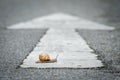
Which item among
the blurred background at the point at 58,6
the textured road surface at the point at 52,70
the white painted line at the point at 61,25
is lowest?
the textured road surface at the point at 52,70

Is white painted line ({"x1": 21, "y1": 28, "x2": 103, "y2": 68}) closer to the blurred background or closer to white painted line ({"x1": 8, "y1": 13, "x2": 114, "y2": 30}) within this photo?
white painted line ({"x1": 8, "y1": 13, "x2": 114, "y2": 30})

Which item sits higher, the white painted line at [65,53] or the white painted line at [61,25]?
the white painted line at [61,25]

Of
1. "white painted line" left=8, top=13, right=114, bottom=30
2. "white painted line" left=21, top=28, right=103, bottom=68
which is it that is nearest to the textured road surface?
"white painted line" left=21, top=28, right=103, bottom=68

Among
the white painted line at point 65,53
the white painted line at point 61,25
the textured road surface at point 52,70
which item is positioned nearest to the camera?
the textured road surface at point 52,70

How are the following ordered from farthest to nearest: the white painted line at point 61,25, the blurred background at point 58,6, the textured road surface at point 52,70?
the blurred background at point 58,6, the white painted line at point 61,25, the textured road surface at point 52,70

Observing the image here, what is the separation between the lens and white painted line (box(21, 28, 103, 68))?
551 cm

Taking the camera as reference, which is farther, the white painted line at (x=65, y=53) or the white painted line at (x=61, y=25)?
the white painted line at (x=61, y=25)

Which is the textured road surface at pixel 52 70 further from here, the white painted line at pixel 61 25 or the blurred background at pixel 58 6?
the blurred background at pixel 58 6

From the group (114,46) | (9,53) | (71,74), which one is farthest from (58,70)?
(114,46)

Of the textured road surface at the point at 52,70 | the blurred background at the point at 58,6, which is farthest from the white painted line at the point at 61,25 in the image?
the blurred background at the point at 58,6

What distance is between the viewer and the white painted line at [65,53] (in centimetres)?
551

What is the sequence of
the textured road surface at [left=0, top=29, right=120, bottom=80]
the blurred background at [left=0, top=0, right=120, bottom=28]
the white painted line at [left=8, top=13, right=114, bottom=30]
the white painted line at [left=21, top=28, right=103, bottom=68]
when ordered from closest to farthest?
the textured road surface at [left=0, top=29, right=120, bottom=80]
the white painted line at [left=21, top=28, right=103, bottom=68]
the white painted line at [left=8, top=13, right=114, bottom=30]
the blurred background at [left=0, top=0, right=120, bottom=28]

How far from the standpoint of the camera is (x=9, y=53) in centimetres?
663

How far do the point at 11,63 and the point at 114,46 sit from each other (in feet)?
9.29
